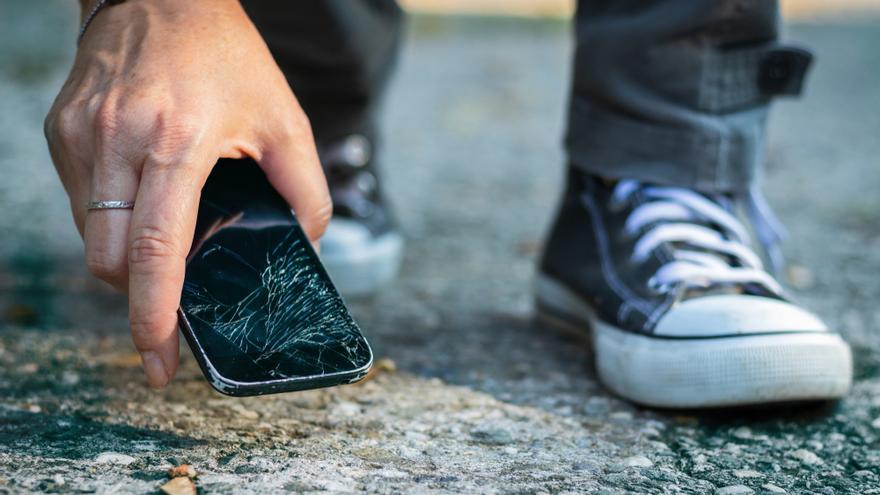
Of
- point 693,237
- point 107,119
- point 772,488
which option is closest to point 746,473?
point 772,488

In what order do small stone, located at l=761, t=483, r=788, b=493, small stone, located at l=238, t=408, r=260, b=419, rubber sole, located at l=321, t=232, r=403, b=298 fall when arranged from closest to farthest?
small stone, located at l=761, t=483, r=788, b=493 < small stone, located at l=238, t=408, r=260, b=419 < rubber sole, located at l=321, t=232, r=403, b=298

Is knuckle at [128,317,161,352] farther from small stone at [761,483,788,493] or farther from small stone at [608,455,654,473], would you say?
small stone at [761,483,788,493]

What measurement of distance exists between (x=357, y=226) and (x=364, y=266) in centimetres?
8

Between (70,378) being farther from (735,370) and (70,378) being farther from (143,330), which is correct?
(735,370)

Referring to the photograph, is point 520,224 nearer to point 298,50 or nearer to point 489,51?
point 298,50

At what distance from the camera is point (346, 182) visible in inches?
70.2

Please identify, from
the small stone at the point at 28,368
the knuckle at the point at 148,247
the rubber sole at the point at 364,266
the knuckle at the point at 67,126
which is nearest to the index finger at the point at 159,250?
the knuckle at the point at 148,247

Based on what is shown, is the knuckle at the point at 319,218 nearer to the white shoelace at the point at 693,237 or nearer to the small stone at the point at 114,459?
the small stone at the point at 114,459

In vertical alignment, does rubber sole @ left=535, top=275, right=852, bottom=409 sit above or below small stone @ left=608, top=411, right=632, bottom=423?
above

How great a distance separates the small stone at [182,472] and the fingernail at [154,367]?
10cm

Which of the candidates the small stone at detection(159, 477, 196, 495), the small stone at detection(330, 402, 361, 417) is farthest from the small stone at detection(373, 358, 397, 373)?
the small stone at detection(159, 477, 196, 495)

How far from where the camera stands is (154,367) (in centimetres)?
93

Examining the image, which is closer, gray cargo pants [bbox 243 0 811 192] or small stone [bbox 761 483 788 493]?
small stone [bbox 761 483 788 493]

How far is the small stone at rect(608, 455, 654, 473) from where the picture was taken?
989 millimetres
